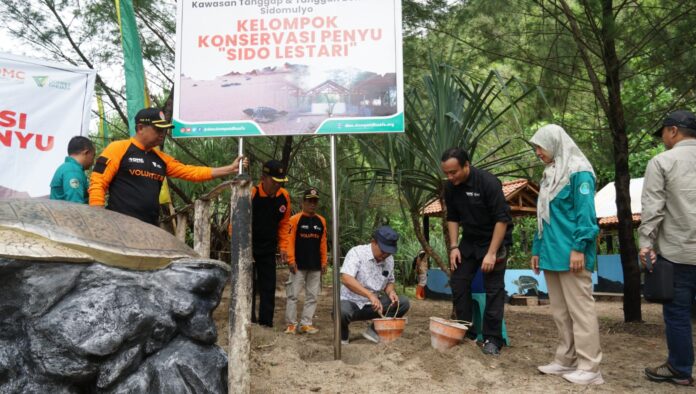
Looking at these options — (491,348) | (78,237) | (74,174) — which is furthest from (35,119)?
(491,348)

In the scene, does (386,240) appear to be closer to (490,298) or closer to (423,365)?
(490,298)

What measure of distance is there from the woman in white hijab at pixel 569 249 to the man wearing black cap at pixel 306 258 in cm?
203

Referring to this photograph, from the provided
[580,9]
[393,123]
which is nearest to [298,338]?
[393,123]

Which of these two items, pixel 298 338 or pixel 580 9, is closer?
pixel 298 338

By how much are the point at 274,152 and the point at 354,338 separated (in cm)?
255

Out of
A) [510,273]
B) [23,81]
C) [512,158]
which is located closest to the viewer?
[23,81]

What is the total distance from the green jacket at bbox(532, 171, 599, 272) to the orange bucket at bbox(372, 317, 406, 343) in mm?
1012

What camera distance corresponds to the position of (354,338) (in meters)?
4.20

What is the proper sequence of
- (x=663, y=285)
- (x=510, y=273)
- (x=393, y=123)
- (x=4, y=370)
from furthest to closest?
(x=510, y=273)
(x=393, y=123)
(x=663, y=285)
(x=4, y=370)

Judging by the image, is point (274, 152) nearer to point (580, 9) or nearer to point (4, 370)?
point (580, 9)

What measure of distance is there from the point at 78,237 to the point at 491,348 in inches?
101

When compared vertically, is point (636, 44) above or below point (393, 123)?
above

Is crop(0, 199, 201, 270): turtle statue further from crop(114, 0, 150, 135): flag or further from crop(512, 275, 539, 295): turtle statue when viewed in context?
crop(512, 275, 539, 295): turtle statue

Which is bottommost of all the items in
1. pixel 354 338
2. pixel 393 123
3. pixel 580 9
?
pixel 354 338
